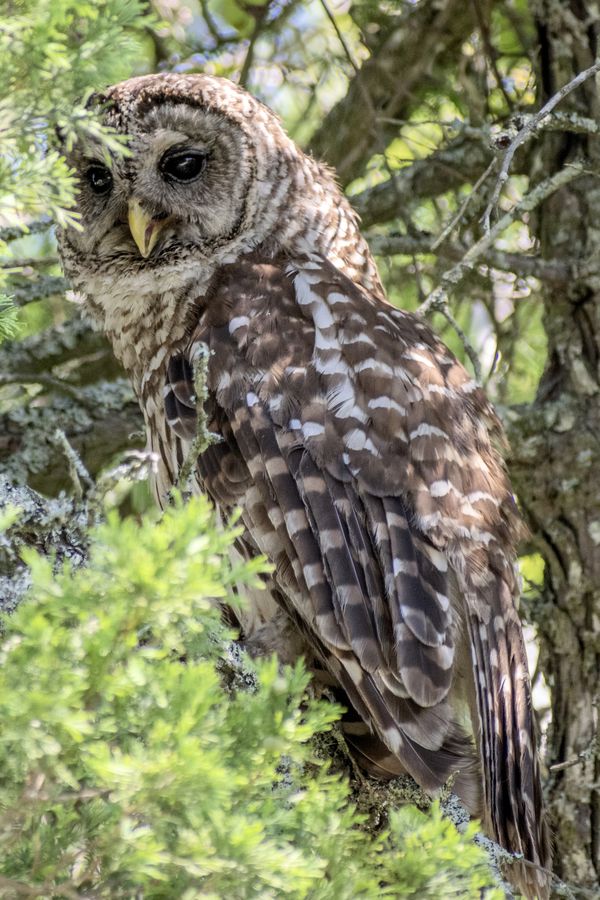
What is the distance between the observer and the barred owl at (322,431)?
8.13 feet

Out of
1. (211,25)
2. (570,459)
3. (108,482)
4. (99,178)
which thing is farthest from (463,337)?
(211,25)

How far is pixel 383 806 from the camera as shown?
248 cm

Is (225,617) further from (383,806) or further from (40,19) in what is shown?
(40,19)

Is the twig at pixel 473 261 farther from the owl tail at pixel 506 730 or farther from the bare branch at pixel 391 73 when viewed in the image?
the bare branch at pixel 391 73

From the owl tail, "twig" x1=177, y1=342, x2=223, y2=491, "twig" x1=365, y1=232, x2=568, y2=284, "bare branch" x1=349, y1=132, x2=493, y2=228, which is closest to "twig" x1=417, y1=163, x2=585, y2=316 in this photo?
"twig" x1=365, y1=232, x2=568, y2=284

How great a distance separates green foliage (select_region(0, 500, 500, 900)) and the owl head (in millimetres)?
2107

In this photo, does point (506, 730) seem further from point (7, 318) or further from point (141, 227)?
point (141, 227)

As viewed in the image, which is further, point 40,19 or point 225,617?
point 225,617

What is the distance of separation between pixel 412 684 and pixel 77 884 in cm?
129

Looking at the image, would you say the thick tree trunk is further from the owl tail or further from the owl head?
the owl head

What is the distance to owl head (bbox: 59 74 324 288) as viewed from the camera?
3.17 meters

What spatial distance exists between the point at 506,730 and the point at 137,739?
5.03 feet

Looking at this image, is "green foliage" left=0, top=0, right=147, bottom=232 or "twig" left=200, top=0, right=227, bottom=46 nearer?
"green foliage" left=0, top=0, right=147, bottom=232

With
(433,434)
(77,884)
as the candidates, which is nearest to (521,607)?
(433,434)
